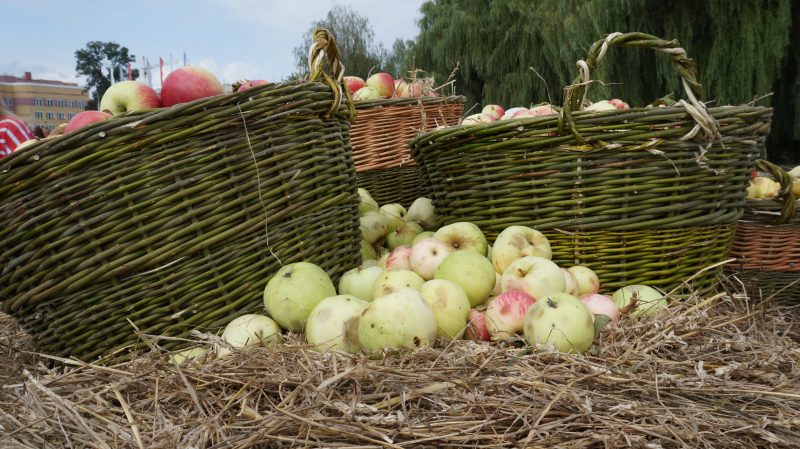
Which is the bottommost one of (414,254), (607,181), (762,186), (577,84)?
(762,186)

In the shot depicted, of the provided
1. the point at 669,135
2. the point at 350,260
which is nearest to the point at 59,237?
the point at 350,260

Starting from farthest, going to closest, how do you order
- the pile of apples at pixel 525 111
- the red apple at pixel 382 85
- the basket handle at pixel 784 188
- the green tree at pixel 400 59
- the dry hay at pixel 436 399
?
the green tree at pixel 400 59 → the red apple at pixel 382 85 → the basket handle at pixel 784 188 → the pile of apples at pixel 525 111 → the dry hay at pixel 436 399

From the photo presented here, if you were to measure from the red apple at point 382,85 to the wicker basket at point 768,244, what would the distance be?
1.79m

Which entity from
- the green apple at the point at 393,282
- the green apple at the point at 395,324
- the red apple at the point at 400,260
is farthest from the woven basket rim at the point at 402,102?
the green apple at the point at 395,324

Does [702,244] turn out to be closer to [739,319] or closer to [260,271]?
[739,319]

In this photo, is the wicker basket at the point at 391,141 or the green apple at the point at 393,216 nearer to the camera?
the green apple at the point at 393,216

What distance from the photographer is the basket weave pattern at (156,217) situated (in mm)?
1281

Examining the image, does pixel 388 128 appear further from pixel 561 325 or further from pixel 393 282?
pixel 561 325

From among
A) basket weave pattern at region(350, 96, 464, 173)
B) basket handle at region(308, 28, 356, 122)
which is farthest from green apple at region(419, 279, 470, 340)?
basket weave pattern at region(350, 96, 464, 173)

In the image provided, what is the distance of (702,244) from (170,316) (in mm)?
1424

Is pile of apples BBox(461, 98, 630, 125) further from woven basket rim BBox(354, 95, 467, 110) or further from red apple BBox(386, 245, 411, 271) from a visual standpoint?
red apple BBox(386, 245, 411, 271)

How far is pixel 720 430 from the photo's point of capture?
0.99 meters

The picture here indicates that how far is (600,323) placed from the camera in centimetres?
A: 141

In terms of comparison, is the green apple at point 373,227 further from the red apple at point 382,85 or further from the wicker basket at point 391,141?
the red apple at point 382,85
